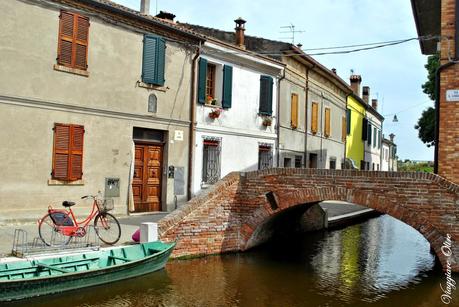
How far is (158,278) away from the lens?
993 centimetres

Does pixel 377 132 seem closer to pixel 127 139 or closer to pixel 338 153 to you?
pixel 338 153

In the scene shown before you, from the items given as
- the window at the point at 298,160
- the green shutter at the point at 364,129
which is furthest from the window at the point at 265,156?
the green shutter at the point at 364,129

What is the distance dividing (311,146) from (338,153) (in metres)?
5.19

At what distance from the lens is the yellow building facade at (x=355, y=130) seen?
31.2m

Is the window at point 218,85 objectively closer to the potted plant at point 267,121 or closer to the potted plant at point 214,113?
the potted plant at point 214,113

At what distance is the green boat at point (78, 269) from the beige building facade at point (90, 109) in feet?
12.0

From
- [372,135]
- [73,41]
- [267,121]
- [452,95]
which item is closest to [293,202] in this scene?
[452,95]

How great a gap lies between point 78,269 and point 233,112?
34.1 ft

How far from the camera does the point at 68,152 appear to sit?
43.8 feet

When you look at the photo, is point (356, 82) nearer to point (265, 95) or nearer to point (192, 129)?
point (265, 95)

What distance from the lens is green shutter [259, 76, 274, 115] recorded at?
65.4 feet

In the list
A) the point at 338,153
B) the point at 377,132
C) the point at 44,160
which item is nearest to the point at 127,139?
the point at 44,160

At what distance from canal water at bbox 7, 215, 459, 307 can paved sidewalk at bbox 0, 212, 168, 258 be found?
146 centimetres

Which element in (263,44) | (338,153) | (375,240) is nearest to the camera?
(375,240)
